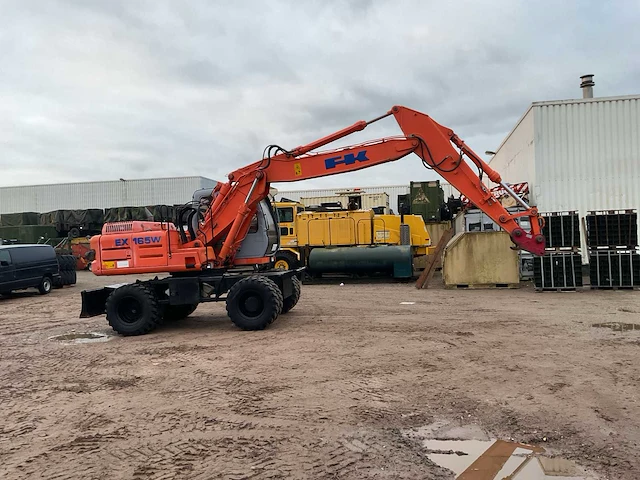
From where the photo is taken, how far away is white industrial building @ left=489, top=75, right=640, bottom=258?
1931 cm

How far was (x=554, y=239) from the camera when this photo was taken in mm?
15164

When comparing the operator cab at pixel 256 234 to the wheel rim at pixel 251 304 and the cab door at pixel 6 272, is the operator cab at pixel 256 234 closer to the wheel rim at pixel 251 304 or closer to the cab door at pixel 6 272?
the wheel rim at pixel 251 304

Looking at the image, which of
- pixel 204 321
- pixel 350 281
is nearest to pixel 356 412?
pixel 204 321

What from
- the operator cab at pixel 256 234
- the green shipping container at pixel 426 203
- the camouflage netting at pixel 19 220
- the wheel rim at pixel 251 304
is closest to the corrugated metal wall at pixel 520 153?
the green shipping container at pixel 426 203

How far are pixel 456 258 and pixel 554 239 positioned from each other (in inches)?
114

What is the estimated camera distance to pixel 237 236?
1032cm

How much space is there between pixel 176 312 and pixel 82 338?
2.03 meters

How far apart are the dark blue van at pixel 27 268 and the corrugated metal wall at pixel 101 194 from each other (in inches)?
1018

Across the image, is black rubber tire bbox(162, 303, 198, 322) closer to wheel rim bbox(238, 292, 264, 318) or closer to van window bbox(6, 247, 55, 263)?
wheel rim bbox(238, 292, 264, 318)

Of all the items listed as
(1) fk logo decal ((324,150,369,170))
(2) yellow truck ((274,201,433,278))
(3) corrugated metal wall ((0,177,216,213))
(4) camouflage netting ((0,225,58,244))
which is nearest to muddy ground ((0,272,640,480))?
(1) fk logo decal ((324,150,369,170))

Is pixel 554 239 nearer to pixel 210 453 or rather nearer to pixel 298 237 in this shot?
pixel 298 237

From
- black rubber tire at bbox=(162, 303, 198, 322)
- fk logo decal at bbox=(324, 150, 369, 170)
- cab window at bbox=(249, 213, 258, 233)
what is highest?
fk logo decal at bbox=(324, 150, 369, 170)

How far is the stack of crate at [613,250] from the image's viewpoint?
14.7 m

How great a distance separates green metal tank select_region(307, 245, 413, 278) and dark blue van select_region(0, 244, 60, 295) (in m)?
9.47
